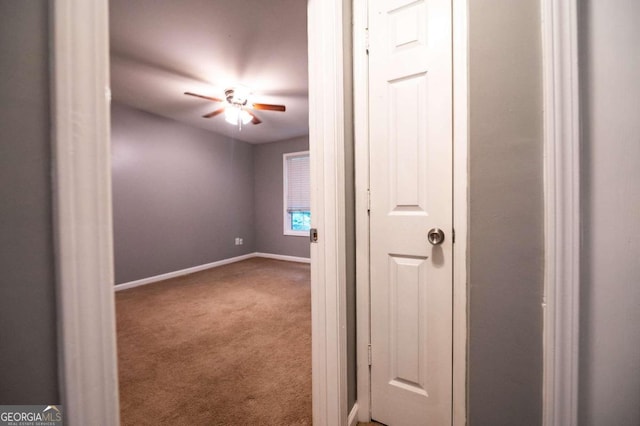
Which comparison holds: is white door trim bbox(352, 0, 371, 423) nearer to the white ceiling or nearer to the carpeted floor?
the carpeted floor

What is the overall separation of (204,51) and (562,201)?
275cm

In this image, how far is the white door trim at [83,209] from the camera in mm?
399

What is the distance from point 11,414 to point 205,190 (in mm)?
4560

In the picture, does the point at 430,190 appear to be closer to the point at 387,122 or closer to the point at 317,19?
the point at 387,122

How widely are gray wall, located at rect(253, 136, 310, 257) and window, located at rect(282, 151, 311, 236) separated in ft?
0.37

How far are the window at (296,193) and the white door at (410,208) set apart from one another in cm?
394

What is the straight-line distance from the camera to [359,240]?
1.25 metres

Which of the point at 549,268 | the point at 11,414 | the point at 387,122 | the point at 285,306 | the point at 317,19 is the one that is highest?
the point at 317,19

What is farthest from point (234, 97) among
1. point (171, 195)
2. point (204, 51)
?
point (171, 195)

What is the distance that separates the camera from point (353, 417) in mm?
1222

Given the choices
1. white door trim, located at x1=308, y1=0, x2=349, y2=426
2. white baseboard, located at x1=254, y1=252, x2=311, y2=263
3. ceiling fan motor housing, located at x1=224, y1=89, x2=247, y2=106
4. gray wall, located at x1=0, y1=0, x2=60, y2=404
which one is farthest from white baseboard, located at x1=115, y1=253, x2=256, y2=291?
gray wall, located at x1=0, y1=0, x2=60, y2=404

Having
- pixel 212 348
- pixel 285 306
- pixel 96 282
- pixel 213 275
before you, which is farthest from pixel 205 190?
pixel 96 282

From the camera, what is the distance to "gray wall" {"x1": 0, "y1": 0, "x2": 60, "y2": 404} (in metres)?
0.36

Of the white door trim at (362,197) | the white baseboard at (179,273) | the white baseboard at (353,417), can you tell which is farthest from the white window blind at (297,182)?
the white baseboard at (353,417)
